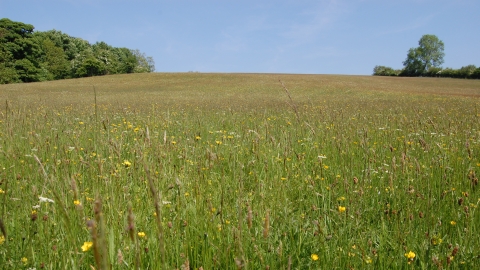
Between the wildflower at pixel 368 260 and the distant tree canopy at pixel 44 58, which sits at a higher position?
the distant tree canopy at pixel 44 58

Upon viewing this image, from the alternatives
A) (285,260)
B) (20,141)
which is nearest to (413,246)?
(285,260)

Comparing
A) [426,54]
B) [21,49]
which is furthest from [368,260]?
[426,54]

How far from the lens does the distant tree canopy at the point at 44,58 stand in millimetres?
54531

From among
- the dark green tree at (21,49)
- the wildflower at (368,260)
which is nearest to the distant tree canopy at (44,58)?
the dark green tree at (21,49)

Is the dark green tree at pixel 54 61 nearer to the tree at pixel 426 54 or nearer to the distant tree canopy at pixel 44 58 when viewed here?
the distant tree canopy at pixel 44 58

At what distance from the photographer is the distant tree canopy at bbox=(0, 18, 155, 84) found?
5453cm

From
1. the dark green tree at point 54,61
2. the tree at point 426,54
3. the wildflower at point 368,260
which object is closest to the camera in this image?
the wildflower at point 368,260

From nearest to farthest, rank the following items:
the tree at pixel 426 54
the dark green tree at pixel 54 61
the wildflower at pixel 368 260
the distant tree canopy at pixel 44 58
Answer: the wildflower at pixel 368 260, the distant tree canopy at pixel 44 58, the dark green tree at pixel 54 61, the tree at pixel 426 54

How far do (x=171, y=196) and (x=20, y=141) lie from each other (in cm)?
286

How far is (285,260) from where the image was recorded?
6.51 ft

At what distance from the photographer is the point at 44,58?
64250mm

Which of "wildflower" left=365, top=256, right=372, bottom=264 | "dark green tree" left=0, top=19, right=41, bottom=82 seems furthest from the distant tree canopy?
"wildflower" left=365, top=256, right=372, bottom=264

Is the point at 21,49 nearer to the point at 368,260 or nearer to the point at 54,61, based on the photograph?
the point at 54,61

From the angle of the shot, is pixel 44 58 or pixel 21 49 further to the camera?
pixel 44 58
